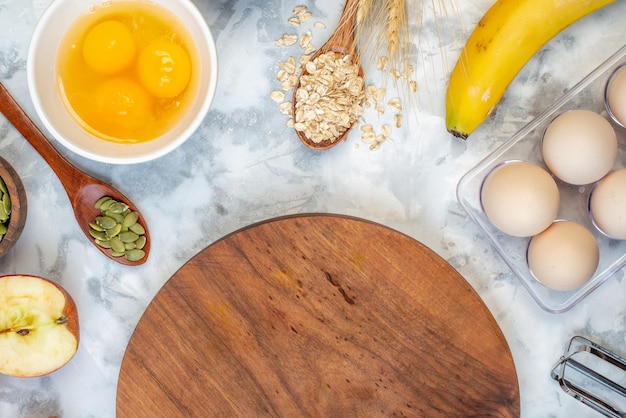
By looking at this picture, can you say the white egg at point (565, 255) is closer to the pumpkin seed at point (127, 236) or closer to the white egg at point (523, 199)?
the white egg at point (523, 199)

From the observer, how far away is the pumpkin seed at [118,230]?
905 mm

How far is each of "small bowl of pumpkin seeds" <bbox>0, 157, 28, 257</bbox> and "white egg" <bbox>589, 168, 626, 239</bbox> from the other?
77 cm

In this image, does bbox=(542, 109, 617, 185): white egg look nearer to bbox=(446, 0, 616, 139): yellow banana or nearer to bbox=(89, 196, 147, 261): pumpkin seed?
bbox=(446, 0, 616, 139): yellow banana

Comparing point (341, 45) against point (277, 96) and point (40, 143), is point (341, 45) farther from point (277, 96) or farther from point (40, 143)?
point (40, 143)

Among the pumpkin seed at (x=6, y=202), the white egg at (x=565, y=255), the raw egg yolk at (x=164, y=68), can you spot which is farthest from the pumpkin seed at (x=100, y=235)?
the white egg at (x=565, y=255)

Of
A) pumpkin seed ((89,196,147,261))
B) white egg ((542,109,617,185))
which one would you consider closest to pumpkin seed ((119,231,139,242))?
pumpkin seed ((89,196,147,261))

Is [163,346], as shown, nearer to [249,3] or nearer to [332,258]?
[332,258]

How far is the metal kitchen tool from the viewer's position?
903mm

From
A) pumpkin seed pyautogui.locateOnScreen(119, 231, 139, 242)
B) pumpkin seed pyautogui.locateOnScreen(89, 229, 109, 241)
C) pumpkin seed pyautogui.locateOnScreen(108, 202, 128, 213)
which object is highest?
pumpkin seed pyautogui.locateOnScreen(108, 202, 128, 213)

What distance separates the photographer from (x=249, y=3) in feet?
3.04

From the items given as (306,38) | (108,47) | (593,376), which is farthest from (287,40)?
(593,376)

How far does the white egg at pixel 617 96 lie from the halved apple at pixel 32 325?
2.54 ft

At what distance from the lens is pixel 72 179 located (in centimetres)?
91

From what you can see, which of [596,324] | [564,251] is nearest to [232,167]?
[564,251]
